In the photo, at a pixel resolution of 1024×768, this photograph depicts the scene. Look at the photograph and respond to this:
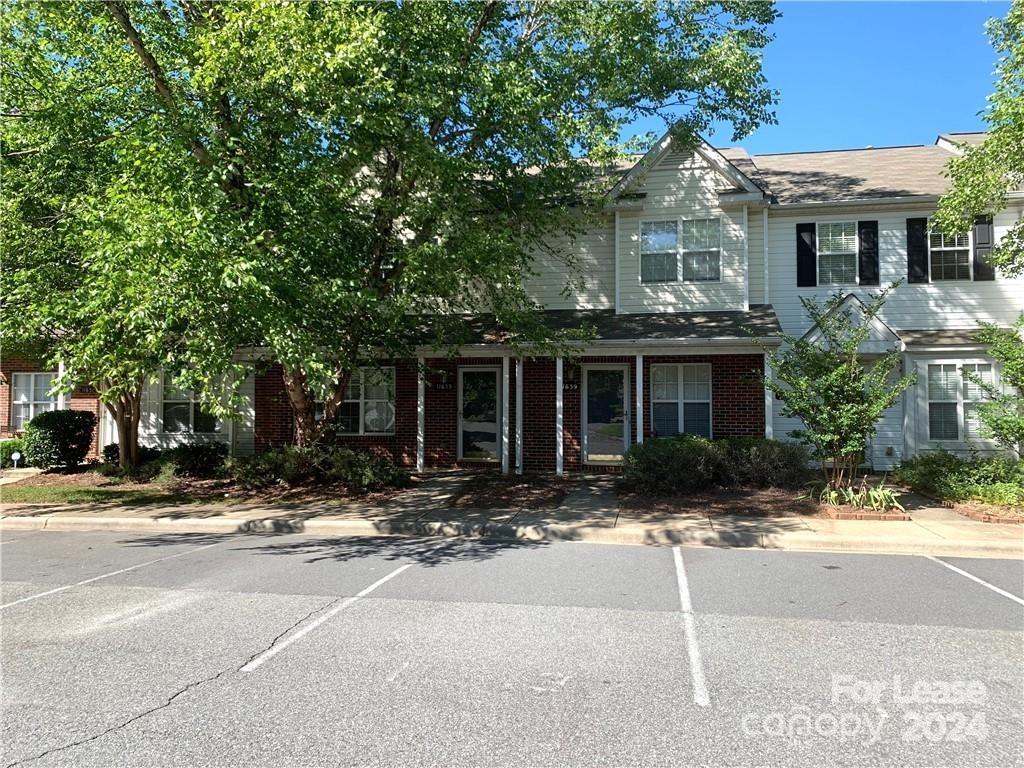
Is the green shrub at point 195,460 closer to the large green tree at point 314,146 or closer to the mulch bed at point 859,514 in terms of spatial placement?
the large green tree at point 314,146

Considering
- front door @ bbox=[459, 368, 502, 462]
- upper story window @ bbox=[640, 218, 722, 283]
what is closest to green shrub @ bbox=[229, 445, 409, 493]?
front door @ bbox=[459, 368, 502, 462]

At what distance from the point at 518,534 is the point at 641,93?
8611 mm

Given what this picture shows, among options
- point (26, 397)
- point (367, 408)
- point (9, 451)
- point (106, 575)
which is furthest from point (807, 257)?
point (26, 397)

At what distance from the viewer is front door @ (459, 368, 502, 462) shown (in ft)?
51.9

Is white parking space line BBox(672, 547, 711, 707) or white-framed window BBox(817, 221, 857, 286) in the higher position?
white-framed window BBox(817, 221, 857, 286)

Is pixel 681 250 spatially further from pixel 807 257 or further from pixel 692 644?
pixel 692 644

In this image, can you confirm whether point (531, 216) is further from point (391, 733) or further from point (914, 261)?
point (391, 733)

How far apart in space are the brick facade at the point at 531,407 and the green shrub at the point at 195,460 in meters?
1.83

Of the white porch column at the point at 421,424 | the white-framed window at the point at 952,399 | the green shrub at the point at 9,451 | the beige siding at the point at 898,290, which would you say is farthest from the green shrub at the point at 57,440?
the white-framed window at the point at 952,399

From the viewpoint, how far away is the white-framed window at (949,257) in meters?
14.5

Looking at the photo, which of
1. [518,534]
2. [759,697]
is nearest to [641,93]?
[518,534]

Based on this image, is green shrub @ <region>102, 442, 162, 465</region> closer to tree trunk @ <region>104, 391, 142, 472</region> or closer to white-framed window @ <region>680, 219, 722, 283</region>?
tree trunk @ <region>104, 391, 142, 472</region>

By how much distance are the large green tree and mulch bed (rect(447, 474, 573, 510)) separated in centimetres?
272

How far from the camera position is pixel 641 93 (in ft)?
41.9
